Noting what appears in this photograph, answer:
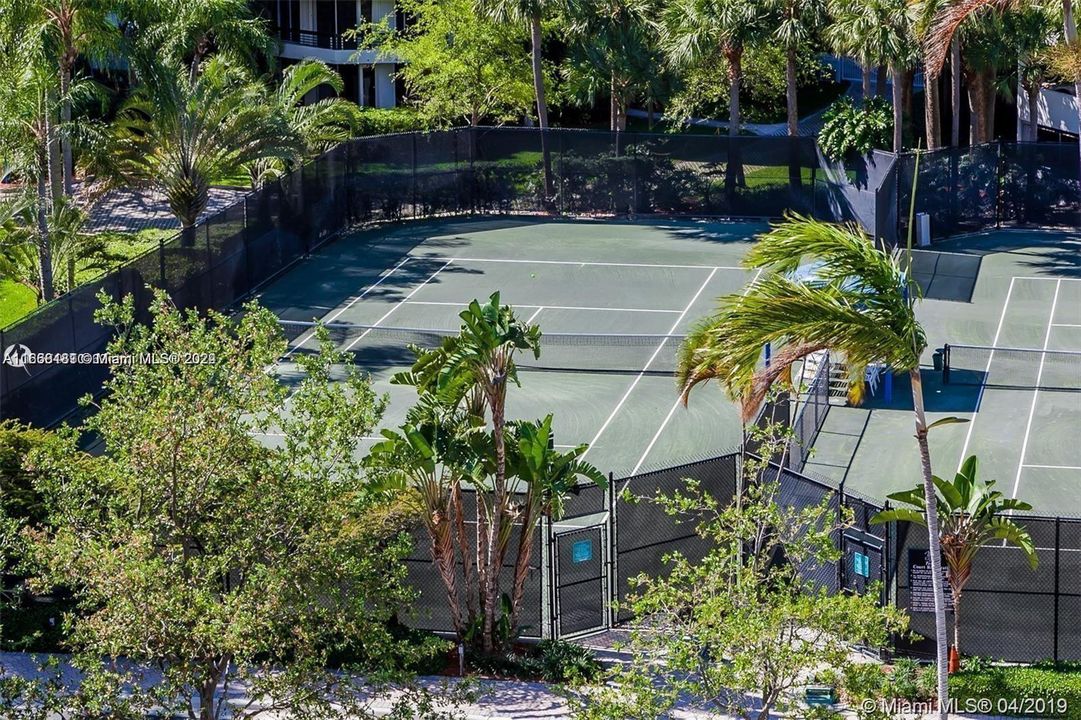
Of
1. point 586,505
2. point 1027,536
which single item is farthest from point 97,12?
point 1027,536

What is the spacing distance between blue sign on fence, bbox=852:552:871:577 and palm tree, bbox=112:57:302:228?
74.1 ft

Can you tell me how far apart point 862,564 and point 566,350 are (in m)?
14.4

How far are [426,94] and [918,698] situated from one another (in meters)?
40.0

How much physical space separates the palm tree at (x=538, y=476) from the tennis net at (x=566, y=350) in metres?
13.0

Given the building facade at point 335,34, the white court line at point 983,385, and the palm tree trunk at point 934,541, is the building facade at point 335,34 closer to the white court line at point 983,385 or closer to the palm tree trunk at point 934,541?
the white court line at point 983,385

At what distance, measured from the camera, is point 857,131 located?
45.4 m

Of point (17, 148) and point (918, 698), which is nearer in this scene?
point (918, 698)

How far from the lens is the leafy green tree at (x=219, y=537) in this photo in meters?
14.9

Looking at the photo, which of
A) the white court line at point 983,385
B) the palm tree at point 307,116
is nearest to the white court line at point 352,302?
the palm tree at point 307,116

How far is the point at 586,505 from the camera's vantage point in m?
24.6

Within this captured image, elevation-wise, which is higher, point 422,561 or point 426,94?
point 426,94

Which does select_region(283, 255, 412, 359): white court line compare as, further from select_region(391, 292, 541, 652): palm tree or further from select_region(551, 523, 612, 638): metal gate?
select_region(391, 292, 541, 652): palm tree

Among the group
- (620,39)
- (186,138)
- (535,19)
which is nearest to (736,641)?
(186,138)

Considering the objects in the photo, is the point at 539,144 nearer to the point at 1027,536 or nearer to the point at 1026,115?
the point at 1026,115
